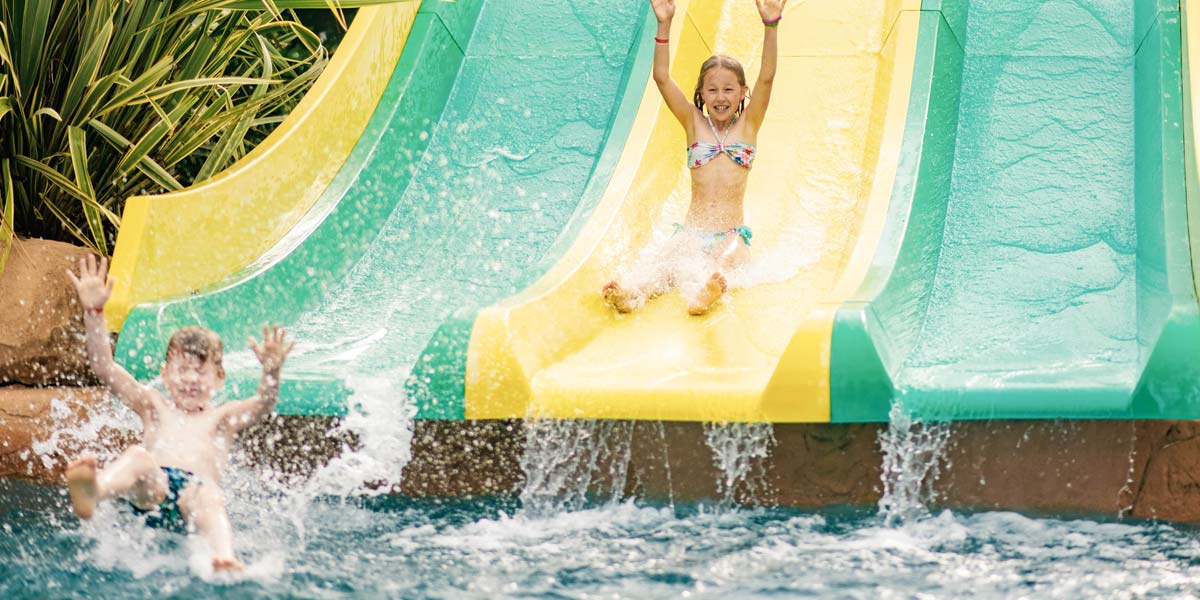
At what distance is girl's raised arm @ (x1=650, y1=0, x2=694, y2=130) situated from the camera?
518 centimetres

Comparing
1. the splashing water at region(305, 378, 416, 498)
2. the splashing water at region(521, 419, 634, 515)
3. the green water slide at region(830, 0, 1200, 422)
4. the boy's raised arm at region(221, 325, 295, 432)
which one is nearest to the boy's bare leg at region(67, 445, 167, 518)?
the boy's raised arm at region(221, 325, 295, 432)

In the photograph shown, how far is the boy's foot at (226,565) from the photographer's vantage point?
3.37 metres

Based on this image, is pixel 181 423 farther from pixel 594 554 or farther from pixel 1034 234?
pixel 1034 234

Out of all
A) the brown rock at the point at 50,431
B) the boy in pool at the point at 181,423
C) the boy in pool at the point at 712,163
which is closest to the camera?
the boy in pool at the point at 181,423

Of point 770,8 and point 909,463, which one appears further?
point 770,8

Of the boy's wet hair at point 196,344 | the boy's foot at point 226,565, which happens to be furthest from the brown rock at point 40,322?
the boy's foot at point 226,565

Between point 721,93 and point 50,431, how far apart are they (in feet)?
8.72

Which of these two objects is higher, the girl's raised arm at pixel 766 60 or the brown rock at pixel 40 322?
the girl's raised arm at pixel 766 60

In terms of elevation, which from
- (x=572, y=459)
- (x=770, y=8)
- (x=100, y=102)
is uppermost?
(x=770, y=8)

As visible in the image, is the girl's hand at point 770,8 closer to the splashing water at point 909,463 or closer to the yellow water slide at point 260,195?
the yellow water slide at point 260,195

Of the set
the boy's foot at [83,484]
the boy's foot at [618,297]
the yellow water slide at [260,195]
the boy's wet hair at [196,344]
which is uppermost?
the yellow water slide at [260,195]

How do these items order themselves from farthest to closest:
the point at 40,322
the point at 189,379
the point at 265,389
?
the point at 40,322 → the point at 189,379 → the point at 265,389

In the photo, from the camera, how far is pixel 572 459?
161 inches

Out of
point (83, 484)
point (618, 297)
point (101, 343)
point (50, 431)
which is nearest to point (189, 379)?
point (101, 343)
